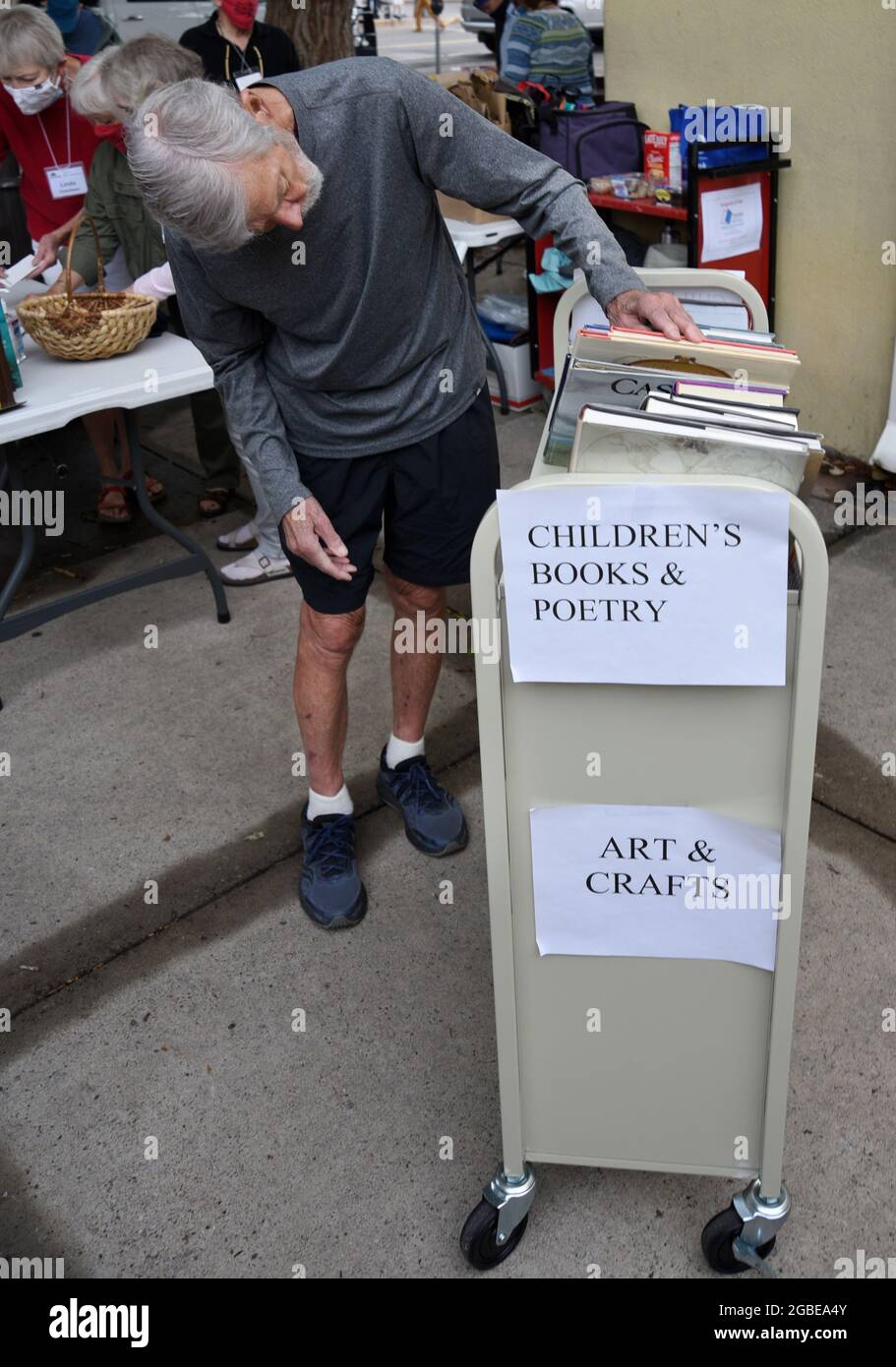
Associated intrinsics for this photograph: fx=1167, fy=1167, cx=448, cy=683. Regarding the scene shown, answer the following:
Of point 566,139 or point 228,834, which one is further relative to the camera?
point 566,139

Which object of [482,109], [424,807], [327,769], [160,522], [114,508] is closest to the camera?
[327,769]

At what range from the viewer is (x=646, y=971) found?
1.58 metres

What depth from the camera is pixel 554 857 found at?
4.93ft

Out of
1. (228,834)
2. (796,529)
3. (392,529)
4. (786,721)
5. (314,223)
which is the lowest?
(228,834)

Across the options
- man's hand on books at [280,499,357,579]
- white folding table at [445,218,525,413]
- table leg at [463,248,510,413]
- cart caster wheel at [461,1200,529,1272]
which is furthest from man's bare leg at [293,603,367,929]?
table leg at [463,248,510,413]

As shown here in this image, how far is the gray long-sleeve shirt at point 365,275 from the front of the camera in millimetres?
1878

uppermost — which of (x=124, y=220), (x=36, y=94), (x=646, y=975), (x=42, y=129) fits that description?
(x=36, y=94)

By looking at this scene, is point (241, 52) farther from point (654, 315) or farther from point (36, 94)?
point (654, 315)

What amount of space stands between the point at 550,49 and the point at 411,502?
4033 millimetres

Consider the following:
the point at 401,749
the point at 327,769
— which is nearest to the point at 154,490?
the point at 401,749

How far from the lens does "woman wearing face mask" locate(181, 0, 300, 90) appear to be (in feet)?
13.4

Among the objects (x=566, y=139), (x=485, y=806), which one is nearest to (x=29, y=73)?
(x=566, y=139)
